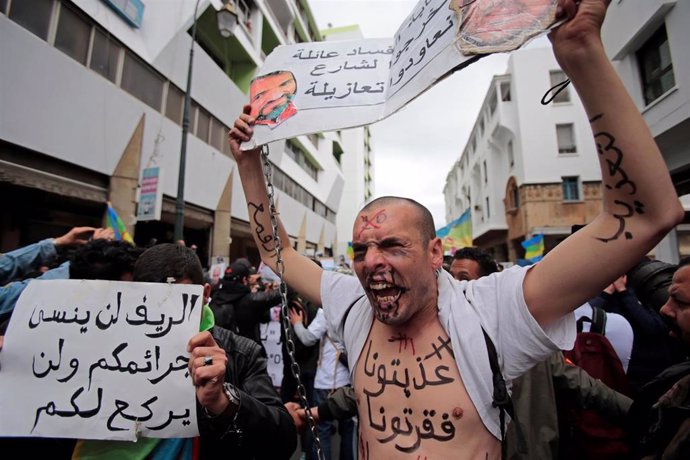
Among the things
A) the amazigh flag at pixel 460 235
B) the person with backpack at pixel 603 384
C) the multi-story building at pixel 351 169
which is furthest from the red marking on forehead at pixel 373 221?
the multi-story building at pixel 351 169

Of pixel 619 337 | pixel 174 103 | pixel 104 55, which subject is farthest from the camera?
pixel 174 103

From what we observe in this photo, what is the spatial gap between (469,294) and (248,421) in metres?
1.03

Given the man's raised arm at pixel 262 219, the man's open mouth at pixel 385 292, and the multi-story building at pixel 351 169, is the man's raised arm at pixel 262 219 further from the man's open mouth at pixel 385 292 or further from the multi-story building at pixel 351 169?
the multi-story building at pixel 351 169

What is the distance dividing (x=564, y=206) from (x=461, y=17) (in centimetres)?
2111

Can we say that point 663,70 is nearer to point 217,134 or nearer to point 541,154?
point 541,154

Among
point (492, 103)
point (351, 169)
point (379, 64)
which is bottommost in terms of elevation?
point (379, 64)

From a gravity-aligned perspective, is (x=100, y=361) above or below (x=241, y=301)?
below

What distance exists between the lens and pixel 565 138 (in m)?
19.8

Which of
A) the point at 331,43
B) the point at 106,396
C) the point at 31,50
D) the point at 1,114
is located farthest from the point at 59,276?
the point at 31,50

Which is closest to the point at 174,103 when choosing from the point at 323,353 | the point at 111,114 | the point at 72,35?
the point at 111,114

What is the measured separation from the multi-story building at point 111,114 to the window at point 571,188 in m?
16.8

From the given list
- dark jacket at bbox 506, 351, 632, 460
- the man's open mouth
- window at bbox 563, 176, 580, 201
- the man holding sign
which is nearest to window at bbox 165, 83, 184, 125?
the man holding sign

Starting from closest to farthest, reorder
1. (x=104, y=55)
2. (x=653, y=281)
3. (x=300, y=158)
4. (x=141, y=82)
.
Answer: (x=653, y=281)
(x=104, y=55)
(x=141, y=82)
(x=300, y=158)

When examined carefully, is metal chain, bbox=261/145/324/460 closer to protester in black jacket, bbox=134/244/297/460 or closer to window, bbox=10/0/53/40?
protester in black jacket, bbox=134/244/297/460
